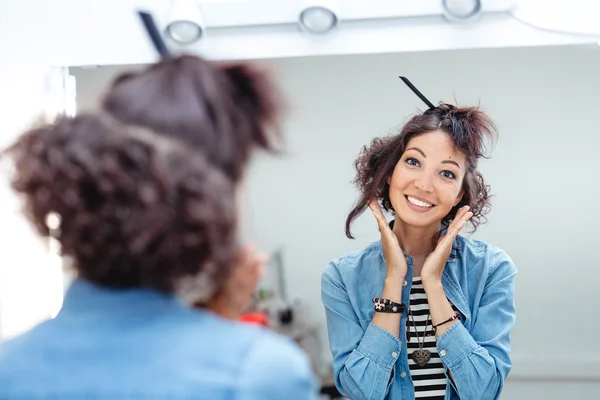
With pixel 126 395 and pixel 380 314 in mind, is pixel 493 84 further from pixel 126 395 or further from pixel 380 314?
pixel 126 395

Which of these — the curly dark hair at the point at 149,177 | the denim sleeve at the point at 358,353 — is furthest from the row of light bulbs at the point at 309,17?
the curly dark hair at the point at 149,177

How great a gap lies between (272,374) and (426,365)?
2.44ft

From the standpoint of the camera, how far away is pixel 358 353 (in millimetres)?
1115

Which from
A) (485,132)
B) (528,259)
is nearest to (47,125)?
(485,132)

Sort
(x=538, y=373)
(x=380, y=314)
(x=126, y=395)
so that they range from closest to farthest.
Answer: (x=126, y=395)
(x=380, y=314)
(x=538, y=373)

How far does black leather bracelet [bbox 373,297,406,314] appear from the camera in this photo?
3.70ft

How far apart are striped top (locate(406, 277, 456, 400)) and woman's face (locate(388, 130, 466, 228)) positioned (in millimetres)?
165

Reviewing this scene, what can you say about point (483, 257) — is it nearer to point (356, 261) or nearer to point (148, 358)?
point (356, 261)

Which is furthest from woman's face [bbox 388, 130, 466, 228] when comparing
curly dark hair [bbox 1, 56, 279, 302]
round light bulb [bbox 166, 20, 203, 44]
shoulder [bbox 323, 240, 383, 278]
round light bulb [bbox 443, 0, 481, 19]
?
curly dark hair [bbox 1, 56, 279, 302]

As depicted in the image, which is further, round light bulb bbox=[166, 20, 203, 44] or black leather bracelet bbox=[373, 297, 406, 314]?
round light bulb bbox=[166, 20, 203, 44]

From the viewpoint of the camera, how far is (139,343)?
47 centimetres

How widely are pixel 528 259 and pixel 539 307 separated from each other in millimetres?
89

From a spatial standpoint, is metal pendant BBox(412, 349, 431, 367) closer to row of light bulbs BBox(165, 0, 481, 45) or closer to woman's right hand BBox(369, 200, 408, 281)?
woman's right hand BBox(369, 200, 408, 281)

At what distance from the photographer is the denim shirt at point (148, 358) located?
459 mm
